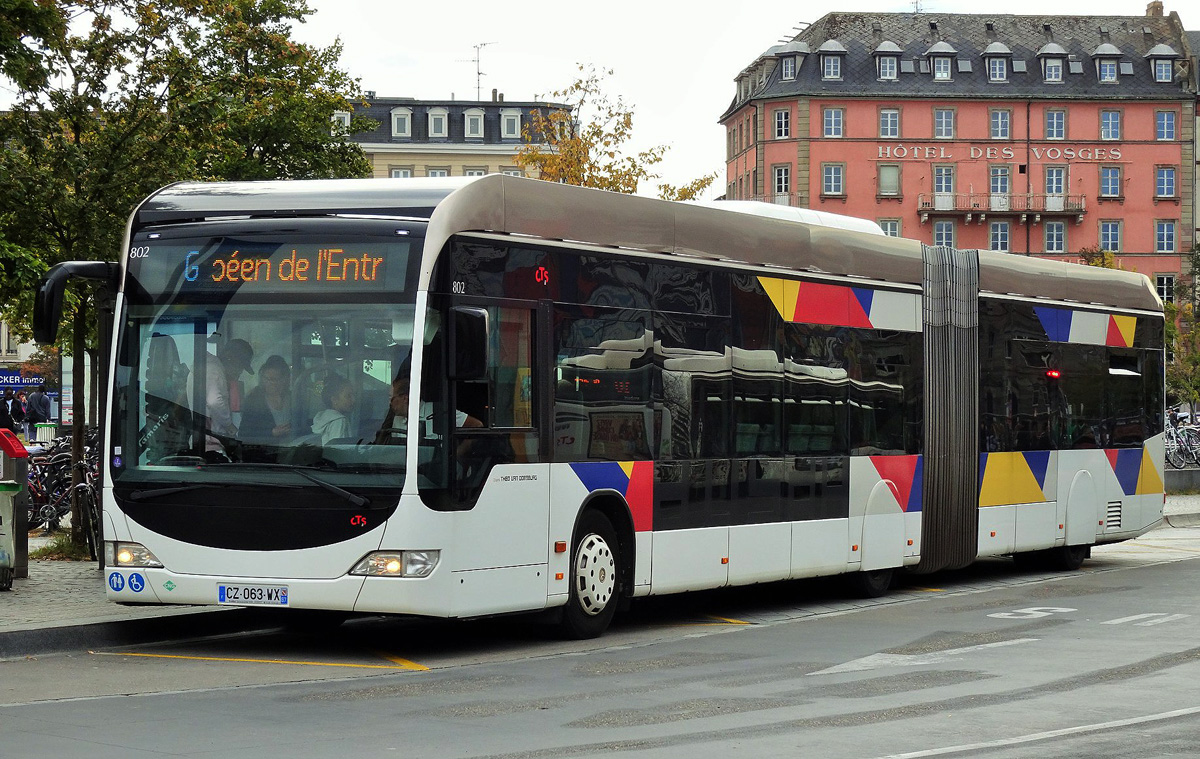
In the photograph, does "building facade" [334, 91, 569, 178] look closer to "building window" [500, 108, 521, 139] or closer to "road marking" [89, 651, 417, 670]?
"building window" [500, 108, 521, 139]

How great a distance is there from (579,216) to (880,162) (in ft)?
294

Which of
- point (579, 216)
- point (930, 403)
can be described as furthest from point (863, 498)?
point (579, 216)

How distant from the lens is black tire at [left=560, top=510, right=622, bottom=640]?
13.1 m

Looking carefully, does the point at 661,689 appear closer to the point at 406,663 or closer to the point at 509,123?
the point at 406,663

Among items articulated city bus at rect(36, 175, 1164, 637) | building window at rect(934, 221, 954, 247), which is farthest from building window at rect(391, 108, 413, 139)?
articulated city bus at rect(36, 175, 1164, 637)

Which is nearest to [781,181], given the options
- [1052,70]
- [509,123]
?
[1052,70]

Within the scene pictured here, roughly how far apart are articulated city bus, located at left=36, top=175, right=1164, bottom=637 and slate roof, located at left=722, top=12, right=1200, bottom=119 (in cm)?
8744

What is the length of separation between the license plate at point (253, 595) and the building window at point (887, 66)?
308ft

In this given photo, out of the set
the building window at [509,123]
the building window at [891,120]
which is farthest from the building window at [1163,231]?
the building window at [509,123]

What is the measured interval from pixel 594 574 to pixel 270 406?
2.80 meters

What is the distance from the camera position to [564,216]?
1313 centimetres

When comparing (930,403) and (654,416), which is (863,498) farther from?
(654,416)

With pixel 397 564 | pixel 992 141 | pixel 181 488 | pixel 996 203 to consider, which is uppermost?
pixel 992 141

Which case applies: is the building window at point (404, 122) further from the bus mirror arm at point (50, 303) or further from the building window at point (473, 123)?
the bus mirror arm at point (50, 303)
